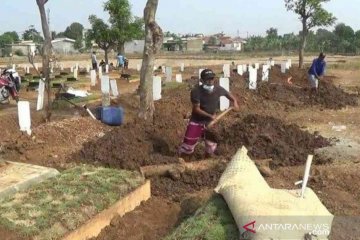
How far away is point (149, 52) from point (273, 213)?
6.05m

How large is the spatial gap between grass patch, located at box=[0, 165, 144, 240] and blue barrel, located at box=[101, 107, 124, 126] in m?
3.42

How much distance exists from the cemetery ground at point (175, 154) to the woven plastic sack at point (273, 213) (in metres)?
0.17

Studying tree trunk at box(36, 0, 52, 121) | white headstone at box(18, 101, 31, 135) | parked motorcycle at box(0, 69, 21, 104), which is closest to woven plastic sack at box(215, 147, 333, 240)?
white headstone at box(18, 101, 31, 135)

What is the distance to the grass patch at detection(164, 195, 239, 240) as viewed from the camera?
12.7 feet

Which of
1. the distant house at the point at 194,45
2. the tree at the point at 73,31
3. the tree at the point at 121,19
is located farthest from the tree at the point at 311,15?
the tree at the point at 73,31

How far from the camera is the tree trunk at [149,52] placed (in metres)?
9.16

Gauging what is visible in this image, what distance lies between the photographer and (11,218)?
188 inches

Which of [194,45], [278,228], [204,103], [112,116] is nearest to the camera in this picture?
[278,228]

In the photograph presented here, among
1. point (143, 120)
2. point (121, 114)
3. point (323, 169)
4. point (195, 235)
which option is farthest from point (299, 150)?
point (195, 235)

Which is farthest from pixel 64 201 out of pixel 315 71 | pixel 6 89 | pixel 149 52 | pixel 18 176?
pixel 315 71

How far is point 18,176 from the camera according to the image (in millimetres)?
5980

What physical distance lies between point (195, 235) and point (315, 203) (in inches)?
43.3

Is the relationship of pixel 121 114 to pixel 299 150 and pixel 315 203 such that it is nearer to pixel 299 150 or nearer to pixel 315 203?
pixel 299 150

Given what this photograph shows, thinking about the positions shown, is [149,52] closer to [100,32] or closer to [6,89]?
[6,89]
